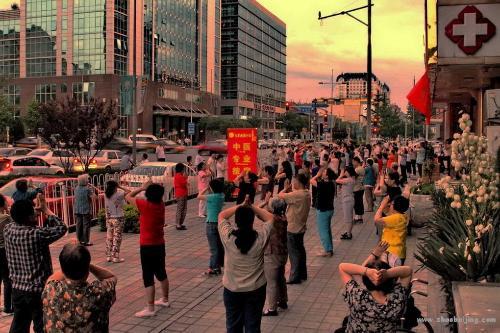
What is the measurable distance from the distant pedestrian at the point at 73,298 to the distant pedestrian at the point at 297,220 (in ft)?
16.6

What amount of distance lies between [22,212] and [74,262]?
78.0 inches

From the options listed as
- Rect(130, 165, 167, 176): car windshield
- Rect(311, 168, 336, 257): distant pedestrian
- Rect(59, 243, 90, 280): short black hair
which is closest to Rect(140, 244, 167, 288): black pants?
Rect(59, 243, 90, 280): short black hair

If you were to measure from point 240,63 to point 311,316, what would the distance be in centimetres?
12904

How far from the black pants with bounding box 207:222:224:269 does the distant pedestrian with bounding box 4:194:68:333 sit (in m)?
3.99

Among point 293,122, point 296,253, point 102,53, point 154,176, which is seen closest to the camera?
point 296,253

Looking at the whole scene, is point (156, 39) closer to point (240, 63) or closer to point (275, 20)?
point (240, 63)

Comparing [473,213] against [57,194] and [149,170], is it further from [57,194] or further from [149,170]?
[149,170]

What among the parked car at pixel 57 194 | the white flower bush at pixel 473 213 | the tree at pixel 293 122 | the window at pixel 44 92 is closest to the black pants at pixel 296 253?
the white flower bush at pixel 473 213

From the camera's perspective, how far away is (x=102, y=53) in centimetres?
7962

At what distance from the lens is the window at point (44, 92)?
8412 centimetres

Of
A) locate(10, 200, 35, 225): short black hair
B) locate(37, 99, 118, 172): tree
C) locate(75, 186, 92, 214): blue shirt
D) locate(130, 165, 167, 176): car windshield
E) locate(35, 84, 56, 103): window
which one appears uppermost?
locate(35, 84, 56, 103): window

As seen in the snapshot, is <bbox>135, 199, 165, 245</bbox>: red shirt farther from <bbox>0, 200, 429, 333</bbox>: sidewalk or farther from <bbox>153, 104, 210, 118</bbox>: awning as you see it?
<bbox>153, 104, 210, 118</bbox>: awning

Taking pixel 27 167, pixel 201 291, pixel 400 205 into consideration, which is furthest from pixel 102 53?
pixel 400 205

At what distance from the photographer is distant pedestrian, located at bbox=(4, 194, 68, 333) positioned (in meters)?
5.52
